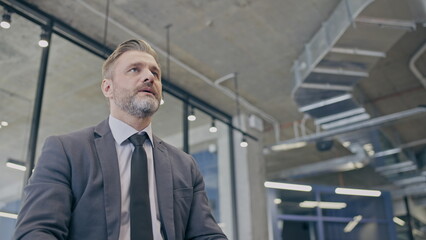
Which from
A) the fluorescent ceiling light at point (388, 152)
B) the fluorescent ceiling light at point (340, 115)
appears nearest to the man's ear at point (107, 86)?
the fluorescent ceiling light at point (340, 115)

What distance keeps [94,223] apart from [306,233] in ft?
29.3

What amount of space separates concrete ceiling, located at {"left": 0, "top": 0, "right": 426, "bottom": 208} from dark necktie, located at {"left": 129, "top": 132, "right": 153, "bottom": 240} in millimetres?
2997

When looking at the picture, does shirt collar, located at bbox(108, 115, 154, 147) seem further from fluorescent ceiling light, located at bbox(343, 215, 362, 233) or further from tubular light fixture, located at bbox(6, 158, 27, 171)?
fluorescent ceiling light, located at bbox(343, 215, 362, 233)

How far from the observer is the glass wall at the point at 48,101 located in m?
3.83

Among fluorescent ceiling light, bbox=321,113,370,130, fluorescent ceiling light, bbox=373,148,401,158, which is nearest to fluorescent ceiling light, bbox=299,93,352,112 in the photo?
fluorescent ceiling light, bbox=321,113,370,130

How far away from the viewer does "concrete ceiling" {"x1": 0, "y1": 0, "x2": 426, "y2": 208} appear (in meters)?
4.00

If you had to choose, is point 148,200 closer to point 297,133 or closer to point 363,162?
point 297,133

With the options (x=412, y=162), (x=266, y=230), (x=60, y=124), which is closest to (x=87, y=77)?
→ (x=60, y=124)

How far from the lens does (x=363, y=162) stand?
25.0 ft

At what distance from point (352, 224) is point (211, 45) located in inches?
272

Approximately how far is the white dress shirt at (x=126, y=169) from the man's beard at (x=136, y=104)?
0.13 feet

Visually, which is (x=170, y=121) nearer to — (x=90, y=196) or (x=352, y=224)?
(x=90, y=196)

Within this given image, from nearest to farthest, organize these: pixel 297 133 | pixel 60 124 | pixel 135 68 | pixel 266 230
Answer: pixel 135 68
pixel 60 124
pixel 266 230
pixel 297 133

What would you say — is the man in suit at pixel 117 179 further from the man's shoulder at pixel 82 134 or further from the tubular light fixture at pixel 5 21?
the tubular light fixture at pixel 5 21
